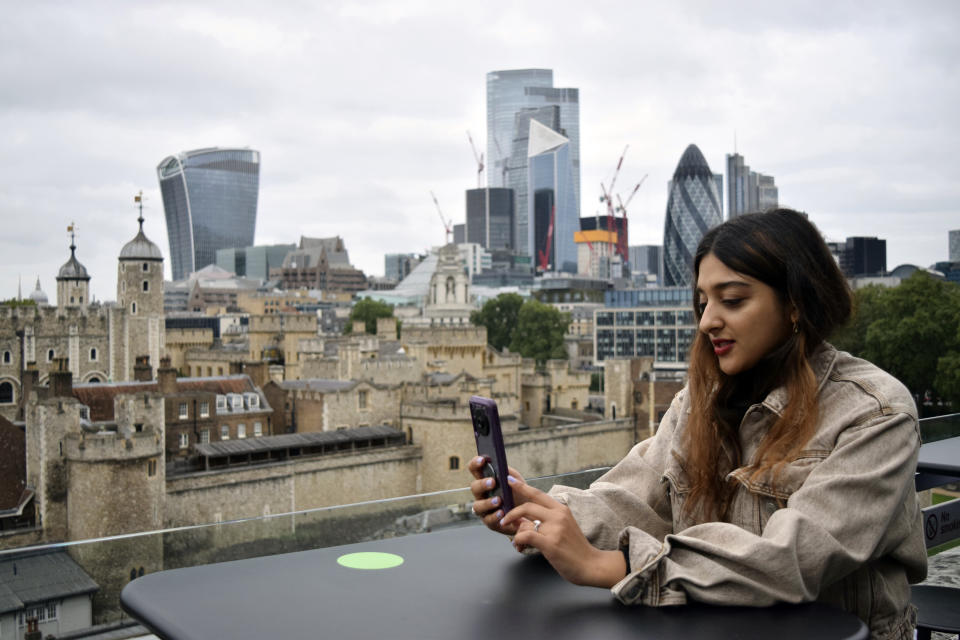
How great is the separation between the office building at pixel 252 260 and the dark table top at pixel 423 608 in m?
184

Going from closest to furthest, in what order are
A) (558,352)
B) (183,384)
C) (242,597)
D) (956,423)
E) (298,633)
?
(298,633) < (242,597) < (956,423) < (183,384) < (558,352)

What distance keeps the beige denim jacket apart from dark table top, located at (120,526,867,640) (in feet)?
0.26

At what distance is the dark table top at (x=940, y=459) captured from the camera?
4332 mm

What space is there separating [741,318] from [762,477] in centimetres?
52

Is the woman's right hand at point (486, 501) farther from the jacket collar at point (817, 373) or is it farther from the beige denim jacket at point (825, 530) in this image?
the jacket collar at point (817, 373)

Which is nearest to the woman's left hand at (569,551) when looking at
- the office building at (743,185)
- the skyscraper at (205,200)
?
the office building at (743,185)

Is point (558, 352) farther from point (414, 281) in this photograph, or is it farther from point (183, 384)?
point (414, 281)

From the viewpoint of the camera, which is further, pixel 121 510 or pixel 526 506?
pixel 121 510

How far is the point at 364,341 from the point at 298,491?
1881cm

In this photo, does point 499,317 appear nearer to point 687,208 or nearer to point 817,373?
point 817,373

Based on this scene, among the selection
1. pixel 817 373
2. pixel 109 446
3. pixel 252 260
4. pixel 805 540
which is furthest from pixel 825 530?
pixel 252 260

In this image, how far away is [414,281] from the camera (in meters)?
131

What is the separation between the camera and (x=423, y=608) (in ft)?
7.41

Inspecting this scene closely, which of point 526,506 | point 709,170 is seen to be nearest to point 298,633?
point 526,506
